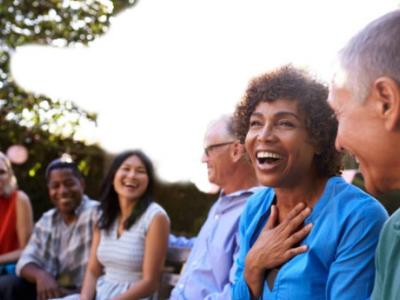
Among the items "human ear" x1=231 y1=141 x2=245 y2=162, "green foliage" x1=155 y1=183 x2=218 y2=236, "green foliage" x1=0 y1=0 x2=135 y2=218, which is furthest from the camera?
"green foliage" x1=155 y1=183 x2=218 y2=236

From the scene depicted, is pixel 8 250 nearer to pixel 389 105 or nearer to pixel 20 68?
pixel 20 68

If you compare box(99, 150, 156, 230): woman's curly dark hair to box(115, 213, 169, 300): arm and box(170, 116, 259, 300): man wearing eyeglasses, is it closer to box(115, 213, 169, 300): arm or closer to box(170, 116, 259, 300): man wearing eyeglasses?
box(115, 213, 169, 300): arm

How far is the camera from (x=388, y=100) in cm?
129

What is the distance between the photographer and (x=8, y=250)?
5070 millimetres

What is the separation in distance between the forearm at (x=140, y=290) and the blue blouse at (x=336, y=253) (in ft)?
5.86

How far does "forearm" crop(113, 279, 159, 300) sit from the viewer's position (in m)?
3.74

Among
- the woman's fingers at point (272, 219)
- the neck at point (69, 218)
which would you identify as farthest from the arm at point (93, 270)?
the woman's fingers at point (272, 219)

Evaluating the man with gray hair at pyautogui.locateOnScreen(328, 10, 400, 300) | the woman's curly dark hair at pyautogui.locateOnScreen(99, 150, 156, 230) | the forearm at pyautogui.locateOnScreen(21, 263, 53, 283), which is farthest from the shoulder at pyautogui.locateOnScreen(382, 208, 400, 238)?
the forearm at pyautogui.locateOnScreen(21, 263, 53, 283)

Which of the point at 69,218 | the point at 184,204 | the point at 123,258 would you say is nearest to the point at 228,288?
the point at 123,258

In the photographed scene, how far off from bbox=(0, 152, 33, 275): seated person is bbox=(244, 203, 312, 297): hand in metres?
3.22

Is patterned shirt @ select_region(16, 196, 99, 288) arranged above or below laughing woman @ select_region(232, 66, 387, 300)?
below

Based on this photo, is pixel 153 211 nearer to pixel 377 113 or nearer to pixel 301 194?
pixel 301 194

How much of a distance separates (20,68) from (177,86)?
1935mm

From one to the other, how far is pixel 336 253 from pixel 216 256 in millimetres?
1151
